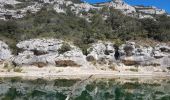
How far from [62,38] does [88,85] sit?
2286 centimetres

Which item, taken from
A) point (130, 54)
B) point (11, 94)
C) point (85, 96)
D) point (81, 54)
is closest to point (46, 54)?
point (81, 54)

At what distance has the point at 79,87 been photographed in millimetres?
37156

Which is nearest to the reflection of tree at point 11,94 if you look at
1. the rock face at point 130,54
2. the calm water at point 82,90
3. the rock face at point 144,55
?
the calm water at point 82,90

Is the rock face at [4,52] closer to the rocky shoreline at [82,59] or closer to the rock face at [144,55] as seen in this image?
the rocky shoreline at [82,59]

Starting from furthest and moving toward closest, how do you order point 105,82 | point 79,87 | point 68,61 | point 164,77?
point 68,61 < point 164,77 < point 105,82 < point 79,87

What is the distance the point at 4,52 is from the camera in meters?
55.4

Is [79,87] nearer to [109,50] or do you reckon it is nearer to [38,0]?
[109,50]

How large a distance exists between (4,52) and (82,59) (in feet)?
40.3

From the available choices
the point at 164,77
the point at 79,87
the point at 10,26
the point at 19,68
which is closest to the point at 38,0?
the point at 10,26

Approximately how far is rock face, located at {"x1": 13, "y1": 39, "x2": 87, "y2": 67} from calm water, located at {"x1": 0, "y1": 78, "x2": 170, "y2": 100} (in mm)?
9211

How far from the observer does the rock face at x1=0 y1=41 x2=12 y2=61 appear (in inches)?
2151

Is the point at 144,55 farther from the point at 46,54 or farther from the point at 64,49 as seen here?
the point at 46,54

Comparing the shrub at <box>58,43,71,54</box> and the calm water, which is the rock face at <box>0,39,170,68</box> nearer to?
the shrub at <box>58,43,71,54</box>

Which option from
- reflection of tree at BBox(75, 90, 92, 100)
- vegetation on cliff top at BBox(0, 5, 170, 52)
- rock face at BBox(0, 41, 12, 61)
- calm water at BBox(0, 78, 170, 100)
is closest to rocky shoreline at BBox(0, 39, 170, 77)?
rock face at BBox(0, 41, 12, 61)
